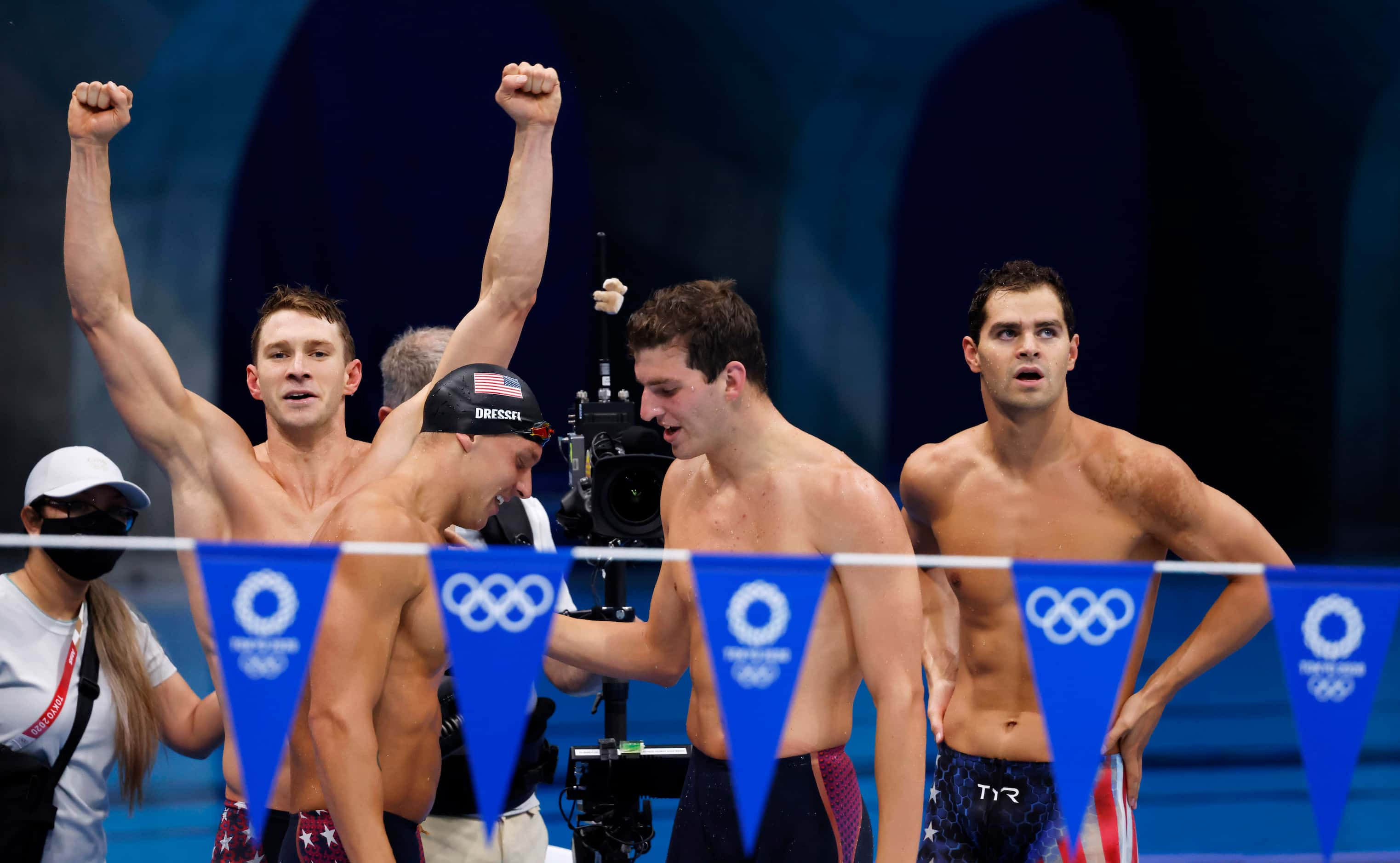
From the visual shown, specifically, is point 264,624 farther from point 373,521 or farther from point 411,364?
point 411,364

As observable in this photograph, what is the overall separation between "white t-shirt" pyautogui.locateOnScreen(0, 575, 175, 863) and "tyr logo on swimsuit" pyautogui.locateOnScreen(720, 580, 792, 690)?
1.84m

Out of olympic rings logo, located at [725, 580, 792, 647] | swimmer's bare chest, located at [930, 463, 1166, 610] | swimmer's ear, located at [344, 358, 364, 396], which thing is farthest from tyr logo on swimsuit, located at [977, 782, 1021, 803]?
swimmer's ear, located at [344, 358, 364, 396]

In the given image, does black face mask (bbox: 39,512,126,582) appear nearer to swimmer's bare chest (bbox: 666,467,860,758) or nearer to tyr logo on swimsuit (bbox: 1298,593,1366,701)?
swimmer's bare chest (bbox: 666,467,860,758)

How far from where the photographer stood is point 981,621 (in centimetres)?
329

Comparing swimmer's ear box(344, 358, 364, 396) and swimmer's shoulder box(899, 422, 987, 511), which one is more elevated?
swimmer's ear box(344, 358, 364, 396)

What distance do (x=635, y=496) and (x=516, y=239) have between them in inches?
33.1

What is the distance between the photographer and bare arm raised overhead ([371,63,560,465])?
3357mm

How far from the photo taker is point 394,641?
2.62 m

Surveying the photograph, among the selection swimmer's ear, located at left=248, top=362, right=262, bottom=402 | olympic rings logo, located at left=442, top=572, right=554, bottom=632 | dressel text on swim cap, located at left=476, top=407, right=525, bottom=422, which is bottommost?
olympic rings logo, located at left=442, top=572, right=554, bottom=632

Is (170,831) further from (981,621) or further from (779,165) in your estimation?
(779,165)

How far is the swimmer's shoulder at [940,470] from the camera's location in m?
3.37

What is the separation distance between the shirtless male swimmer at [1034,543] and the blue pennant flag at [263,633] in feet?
5.56

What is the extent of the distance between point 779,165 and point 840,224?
812 millimetres

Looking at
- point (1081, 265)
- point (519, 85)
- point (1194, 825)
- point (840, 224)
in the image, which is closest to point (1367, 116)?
point (1081, 265)
